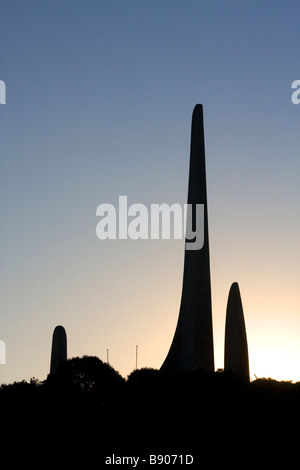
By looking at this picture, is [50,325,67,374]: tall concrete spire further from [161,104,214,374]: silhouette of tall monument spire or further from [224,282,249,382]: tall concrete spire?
[224,282,249,382]: tall concrete spire

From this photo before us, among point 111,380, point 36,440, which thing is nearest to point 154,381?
point 111,380

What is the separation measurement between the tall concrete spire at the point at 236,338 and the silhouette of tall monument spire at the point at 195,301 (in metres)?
1.04

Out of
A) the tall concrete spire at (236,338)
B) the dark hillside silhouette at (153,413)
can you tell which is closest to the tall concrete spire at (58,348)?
the dark hillside silhouette at (153,413)

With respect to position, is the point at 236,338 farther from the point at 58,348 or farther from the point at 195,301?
the point at 58,348

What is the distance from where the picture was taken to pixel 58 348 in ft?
126

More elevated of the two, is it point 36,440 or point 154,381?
point 154,381

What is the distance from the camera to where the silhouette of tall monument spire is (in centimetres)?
3341

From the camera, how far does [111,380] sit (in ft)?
108

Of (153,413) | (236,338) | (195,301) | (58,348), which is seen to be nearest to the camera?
(153,413)

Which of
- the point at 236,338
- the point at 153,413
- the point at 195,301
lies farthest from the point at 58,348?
the point at 153,413

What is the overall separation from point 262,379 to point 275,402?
309 cm

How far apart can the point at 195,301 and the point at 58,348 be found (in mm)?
8023
